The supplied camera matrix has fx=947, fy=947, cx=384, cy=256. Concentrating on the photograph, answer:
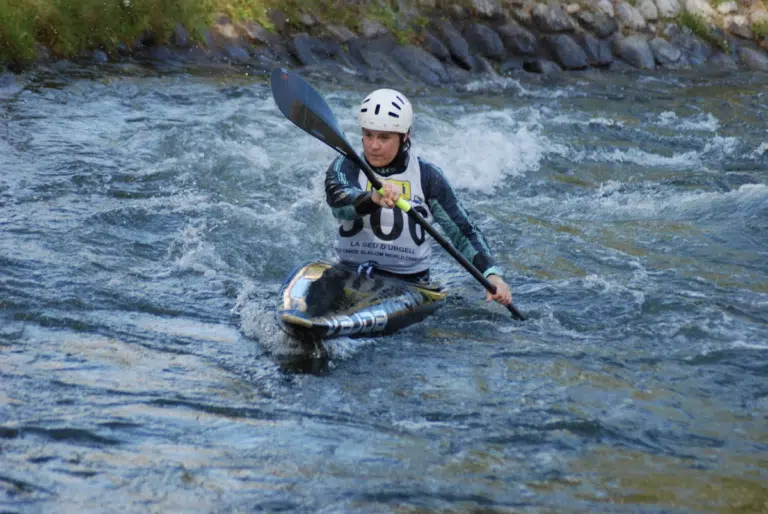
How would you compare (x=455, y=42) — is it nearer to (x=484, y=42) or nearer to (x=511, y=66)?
(x=484, y=42)

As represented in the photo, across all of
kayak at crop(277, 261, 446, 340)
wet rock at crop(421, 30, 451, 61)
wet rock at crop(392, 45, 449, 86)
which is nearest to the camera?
kayak at crop(277, 261, 446, 340)

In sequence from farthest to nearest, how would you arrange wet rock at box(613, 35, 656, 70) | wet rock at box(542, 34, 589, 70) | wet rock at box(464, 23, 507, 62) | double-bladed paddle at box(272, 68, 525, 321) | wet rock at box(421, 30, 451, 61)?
wet rock at box(613, 35, 656, 70)
wet rock at box(542, 34, 589, 70)
wet rock at box(464, 23, 507, 62)
wet rock at box(421, 30, 451, 61)
double-bladed paddle at box(272, 68, 525, 321)

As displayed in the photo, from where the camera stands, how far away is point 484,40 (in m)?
14.7

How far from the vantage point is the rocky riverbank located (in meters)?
13.0

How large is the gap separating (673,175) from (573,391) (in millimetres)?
5525

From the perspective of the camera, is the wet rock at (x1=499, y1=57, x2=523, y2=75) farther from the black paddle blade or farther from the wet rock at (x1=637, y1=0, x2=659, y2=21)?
the black paddle blade

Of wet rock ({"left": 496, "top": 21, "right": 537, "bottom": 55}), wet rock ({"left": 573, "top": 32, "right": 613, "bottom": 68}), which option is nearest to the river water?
wet rock ({"left": 496, "top": 21, "right": 537, "bottom": 55})

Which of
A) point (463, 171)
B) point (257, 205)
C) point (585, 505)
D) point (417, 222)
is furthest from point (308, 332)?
point (463, 171)

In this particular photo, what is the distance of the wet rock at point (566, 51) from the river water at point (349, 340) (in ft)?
15.4

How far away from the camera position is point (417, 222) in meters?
5.10

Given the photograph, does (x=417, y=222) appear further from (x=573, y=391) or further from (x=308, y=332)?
(x=573, y=391)

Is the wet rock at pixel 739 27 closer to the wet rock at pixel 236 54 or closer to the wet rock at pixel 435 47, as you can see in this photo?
the wet rock at pixel 435 47

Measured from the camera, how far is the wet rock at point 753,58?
1609 cm

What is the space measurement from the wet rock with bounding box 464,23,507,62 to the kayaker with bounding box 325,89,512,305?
956cm
